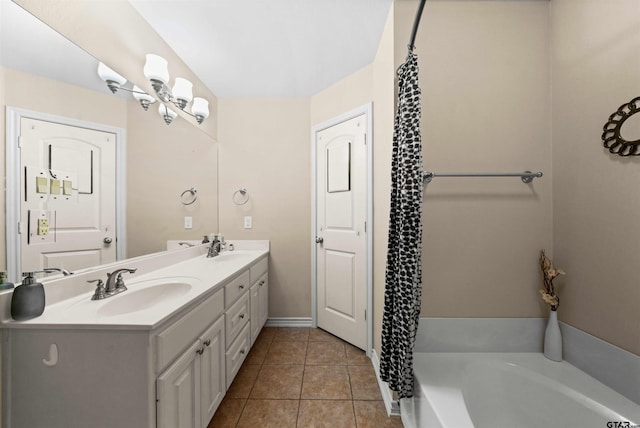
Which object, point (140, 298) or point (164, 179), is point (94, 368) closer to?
point (140, 298)

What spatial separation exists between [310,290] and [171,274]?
4.53ft

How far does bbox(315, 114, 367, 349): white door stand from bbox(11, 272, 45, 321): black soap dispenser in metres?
1.84

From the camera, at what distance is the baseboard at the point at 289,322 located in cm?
258

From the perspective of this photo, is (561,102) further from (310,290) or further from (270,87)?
(310,290)

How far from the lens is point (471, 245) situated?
4.78 feet

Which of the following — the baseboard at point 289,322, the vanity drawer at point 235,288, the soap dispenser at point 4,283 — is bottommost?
the baseboard at point 289,322

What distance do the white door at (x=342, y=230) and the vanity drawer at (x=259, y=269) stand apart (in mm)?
528

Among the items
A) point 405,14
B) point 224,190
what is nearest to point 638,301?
point 405,14

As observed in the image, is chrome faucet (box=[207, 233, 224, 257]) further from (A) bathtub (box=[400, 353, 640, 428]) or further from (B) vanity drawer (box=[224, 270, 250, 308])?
(A) bathtub (box=[400, 353, 640, 428])

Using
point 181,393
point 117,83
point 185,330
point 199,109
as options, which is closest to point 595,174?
point 185,330

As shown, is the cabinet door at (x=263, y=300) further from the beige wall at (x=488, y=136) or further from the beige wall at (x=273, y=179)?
the beige wall at (x=488, y=136)

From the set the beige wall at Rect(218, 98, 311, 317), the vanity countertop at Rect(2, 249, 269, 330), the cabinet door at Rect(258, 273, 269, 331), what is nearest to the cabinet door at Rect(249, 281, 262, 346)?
the cabinet door at Rect(258, 273, 269, 331)

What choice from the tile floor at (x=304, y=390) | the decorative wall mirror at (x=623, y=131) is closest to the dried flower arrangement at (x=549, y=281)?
the decorative wall mirror at (x=623, y=131)

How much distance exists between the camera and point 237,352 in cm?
168
